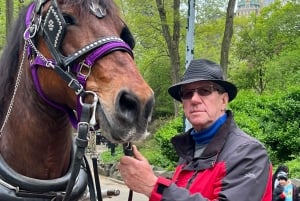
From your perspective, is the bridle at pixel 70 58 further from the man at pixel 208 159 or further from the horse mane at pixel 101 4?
the man at pixel 208 159

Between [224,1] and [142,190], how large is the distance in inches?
772

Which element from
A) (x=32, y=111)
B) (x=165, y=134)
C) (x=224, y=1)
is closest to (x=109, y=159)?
(x=165, y=134)

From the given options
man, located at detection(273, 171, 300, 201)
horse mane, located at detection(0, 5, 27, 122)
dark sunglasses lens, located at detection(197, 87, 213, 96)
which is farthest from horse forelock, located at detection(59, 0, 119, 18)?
man, located at detection(273, 171, 300, 201)

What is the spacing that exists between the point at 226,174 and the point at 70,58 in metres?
0.93

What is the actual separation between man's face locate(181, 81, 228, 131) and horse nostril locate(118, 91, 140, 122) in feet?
1.65

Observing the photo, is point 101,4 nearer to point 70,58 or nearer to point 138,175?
point 70,58

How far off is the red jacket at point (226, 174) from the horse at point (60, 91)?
309 mm

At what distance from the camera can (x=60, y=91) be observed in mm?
2385

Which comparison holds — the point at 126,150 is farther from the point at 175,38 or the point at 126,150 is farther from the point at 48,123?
the point at 175,38

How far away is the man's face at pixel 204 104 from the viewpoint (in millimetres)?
2475

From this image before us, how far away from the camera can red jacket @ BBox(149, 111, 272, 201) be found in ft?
7.09

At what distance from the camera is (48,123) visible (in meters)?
2.57

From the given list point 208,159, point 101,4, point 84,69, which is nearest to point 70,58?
point 84,69

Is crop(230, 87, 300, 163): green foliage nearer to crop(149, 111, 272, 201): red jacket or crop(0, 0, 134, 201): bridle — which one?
crop(149, 111, 272, 201): red jacket
